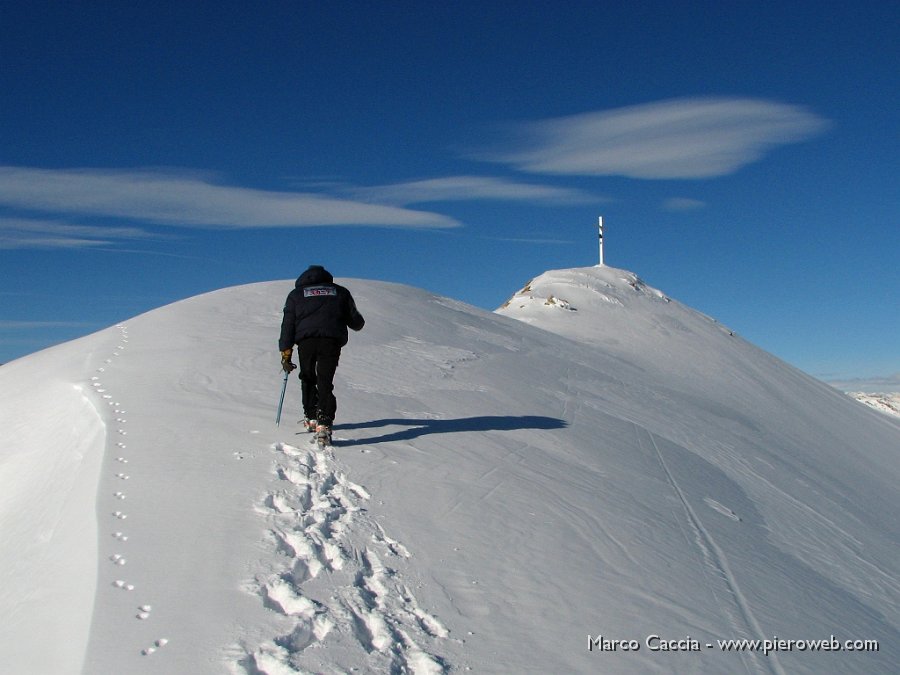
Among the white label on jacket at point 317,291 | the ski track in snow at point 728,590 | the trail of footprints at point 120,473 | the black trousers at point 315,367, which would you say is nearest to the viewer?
the trail of footprints at point 120,473

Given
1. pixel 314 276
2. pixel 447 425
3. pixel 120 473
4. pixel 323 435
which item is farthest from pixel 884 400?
pixel 120 473

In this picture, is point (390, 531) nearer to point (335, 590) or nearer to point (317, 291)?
point (335, 590)

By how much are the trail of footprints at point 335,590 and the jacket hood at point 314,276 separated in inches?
98.7

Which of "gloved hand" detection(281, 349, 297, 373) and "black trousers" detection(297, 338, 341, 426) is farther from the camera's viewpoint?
"gloved hand" detection(281, 349, 297, 373)

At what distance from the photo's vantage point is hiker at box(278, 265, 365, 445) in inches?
291

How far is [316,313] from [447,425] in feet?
7.30

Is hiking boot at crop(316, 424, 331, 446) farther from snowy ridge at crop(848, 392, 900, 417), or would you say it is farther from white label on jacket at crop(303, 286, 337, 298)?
snowy ridge at crop(848, 392, 900, 417)

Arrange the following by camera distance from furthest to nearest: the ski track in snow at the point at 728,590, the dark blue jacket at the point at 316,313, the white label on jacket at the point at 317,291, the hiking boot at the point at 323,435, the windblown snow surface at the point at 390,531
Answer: the white label on jacket at the point at 317,291
the dark blue jacket at the point at 316,313
the hiking boot at the point at 323,435
the ski track in snow at the point at 728,590
the windblown snow surface at the point at 390,531

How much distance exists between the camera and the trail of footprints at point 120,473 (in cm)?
375

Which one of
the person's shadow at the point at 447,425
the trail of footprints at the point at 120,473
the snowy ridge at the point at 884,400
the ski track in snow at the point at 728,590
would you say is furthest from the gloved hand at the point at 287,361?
the snowy ridge at the point at 884,400

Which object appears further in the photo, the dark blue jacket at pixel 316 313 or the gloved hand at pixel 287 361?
the gloved hand at pixel 287 361

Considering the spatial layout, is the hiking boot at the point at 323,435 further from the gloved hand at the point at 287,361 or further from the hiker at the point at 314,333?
the gloved hand at the point at 287,361

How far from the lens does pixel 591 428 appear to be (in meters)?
10.6

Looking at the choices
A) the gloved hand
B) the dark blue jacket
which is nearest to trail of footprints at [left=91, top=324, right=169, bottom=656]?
the gloved hand
